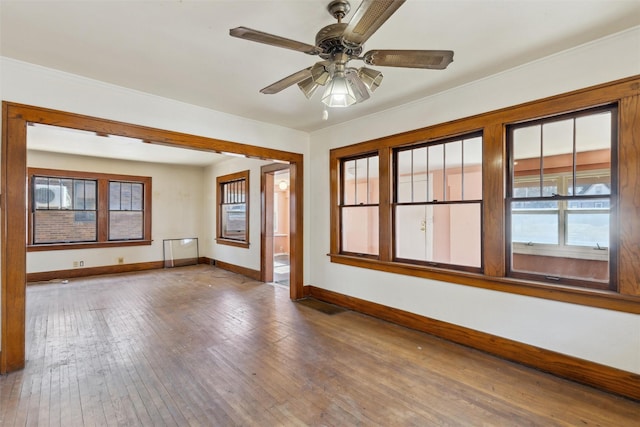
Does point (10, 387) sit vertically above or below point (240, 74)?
below

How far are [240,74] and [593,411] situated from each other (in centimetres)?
386

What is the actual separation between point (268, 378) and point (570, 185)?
332 cm

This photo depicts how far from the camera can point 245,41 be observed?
7.52ft

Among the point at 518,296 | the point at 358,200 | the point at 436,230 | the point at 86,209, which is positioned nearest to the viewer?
the point at 518,296

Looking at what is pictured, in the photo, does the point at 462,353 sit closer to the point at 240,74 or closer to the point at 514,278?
the point at 514,278

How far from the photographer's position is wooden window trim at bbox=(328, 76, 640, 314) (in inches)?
87.6

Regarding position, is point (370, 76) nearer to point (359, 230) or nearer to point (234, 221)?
point (359, 230)

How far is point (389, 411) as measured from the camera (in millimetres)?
2086

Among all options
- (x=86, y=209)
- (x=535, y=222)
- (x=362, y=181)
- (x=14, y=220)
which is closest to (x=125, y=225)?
(x=86, y=209)

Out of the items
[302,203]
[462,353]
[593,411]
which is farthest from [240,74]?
[593,411]

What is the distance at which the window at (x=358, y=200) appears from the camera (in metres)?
4.48

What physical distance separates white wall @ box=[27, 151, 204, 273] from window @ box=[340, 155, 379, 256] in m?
5.04

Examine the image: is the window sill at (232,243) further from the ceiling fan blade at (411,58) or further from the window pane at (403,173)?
the ceiling fan blade at (411,58)

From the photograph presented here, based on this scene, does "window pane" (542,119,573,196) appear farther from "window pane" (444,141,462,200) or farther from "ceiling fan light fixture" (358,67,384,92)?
"ceiling fan light fixture" (358,67,384,92)
